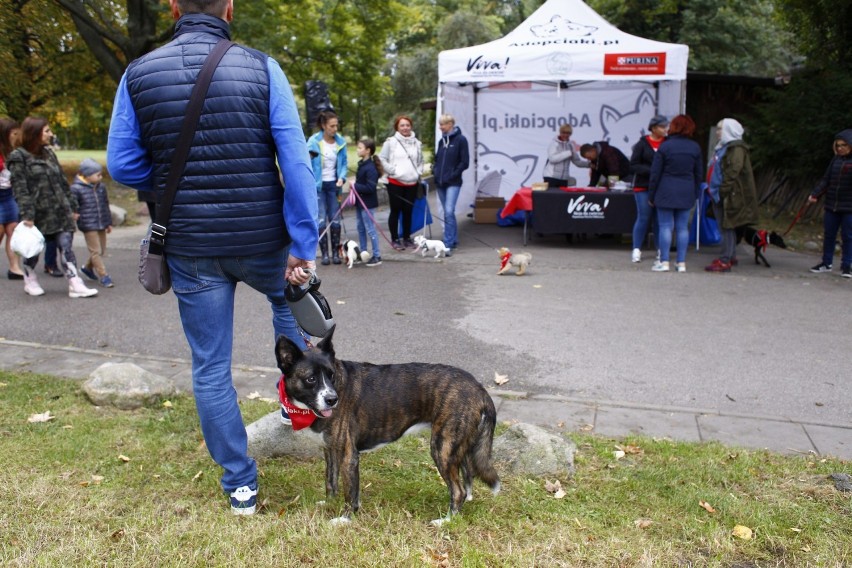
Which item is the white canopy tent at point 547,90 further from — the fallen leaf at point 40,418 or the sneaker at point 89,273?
the fallen leaf at point 40,418

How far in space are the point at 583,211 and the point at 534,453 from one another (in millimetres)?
7776

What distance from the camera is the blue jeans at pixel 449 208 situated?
36.9 ft

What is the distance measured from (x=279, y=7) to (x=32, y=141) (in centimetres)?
1209

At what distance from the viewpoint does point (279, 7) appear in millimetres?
18484

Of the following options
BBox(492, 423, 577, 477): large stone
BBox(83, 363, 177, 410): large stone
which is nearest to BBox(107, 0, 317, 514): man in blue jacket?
BBox(492, 423, 577, 477): large stone

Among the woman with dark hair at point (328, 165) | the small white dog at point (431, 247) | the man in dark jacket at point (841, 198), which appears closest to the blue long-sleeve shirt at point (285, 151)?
the woman with dark hair at point (328, 165)

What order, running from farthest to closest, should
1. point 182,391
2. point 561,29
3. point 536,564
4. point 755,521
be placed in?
1. point 561,29
2. point 182,391
3. point 755,521
4. point 536,564

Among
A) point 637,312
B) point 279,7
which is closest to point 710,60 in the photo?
point 279,7

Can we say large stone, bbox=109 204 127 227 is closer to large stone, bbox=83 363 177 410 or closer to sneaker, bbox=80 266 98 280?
sneaker, bbox=80 266 98 280

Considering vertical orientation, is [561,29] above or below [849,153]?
above

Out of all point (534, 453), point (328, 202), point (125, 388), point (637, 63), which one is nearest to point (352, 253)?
point (328, 202)

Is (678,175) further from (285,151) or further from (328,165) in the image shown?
(285,151)

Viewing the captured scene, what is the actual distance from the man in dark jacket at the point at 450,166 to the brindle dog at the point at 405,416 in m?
7.63

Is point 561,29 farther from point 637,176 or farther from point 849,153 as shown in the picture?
point 849,153
